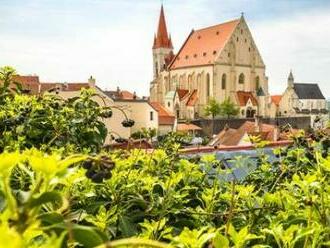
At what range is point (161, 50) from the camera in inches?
3290

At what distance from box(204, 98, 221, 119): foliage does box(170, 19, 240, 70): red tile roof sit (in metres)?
6.75

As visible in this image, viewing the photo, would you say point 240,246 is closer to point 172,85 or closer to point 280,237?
point 280,237

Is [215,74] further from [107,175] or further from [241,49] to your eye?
[107,175]

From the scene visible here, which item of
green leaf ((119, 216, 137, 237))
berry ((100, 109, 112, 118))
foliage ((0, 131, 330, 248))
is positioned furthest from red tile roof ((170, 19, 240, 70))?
green leaf ((119, 216, 137, 237))

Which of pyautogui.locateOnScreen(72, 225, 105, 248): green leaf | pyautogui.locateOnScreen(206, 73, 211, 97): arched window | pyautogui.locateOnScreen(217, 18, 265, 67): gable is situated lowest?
pyautogui.locateOnScreen(72, 225, 105, 248): green leaf

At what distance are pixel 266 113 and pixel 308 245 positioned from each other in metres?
75.8

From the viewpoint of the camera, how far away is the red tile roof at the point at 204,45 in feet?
243

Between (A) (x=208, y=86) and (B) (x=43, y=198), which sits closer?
(B) (x=43, y=198)

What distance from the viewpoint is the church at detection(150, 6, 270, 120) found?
239ft

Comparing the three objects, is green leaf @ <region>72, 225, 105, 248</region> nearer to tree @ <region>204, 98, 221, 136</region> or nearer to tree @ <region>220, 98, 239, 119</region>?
tree @ <region>204, 98, 221, 136</region>

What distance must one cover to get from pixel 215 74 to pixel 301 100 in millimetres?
28681

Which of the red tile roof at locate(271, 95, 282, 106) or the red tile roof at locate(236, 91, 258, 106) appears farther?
the red tile roof at locate(271, 95, 282, 106)

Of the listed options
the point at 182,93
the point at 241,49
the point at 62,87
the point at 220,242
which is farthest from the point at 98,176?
the point at 241,49

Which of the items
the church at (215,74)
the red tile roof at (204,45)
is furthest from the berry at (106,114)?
the red tile roof at (204,45)
